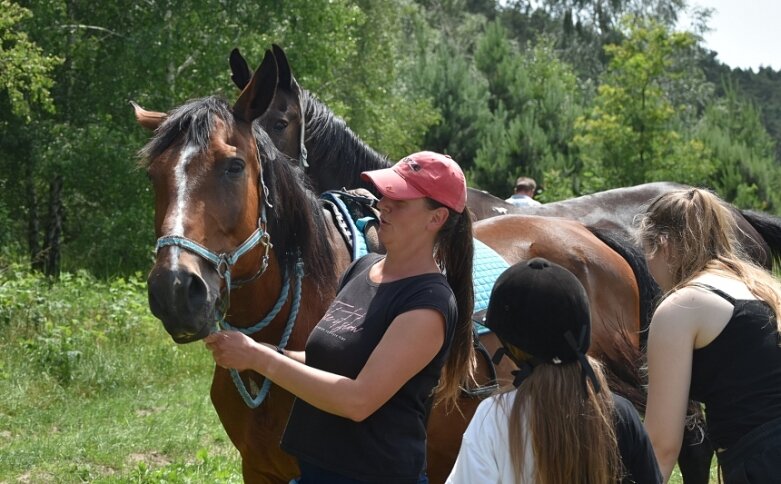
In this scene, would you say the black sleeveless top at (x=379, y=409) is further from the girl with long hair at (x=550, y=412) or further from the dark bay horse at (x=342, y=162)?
the dark bay horse at (x=342, y=162)

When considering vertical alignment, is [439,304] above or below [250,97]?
below

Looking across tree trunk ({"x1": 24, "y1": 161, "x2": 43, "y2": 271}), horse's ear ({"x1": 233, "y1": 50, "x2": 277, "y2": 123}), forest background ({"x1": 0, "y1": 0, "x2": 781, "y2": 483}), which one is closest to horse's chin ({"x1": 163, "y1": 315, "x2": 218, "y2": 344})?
horse's ear ({"x1": 233, "y1": 50, "x2": 277, "y2": 123})

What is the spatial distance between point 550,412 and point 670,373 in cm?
68

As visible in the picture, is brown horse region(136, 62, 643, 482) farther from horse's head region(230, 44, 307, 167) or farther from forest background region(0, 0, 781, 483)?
forest background region(0, 0, 781, 483)

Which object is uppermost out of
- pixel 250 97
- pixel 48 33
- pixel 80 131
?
pixel 250 97

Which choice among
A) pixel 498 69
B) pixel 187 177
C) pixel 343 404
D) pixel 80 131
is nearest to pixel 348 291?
pixel 343 404

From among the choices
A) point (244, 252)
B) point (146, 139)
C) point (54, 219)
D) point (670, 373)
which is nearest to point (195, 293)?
point (244, 252)

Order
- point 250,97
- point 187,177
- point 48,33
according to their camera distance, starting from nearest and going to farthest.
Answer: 1. point 187,177
2. point 250,97
3. point 48,33

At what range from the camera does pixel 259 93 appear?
10.8 feet

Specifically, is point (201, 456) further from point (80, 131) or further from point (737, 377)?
point (80, 131)

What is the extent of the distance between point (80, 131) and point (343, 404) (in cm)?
1431

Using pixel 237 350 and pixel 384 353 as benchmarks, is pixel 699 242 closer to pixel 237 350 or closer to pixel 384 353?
pixel 384 353

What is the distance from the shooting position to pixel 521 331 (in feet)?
7.03

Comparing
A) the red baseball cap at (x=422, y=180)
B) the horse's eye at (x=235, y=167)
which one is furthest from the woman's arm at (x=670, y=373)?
the horse's eye at (x=235, y=167)
